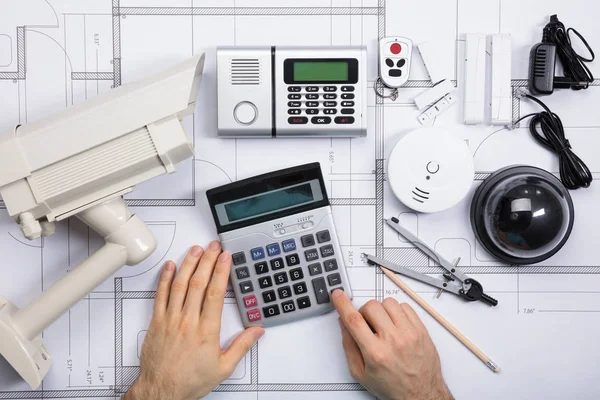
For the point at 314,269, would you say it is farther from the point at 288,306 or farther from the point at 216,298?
the point at 216,298

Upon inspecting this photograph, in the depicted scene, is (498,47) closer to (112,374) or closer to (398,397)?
(398,397)

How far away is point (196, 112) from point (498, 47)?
0.57m

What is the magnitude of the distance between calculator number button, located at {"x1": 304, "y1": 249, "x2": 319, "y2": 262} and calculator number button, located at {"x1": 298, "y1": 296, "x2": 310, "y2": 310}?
0.24ft

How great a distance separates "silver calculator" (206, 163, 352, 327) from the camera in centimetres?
92

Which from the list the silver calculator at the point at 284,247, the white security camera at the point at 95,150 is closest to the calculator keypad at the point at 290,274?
the silver calculator at the point at 284,247

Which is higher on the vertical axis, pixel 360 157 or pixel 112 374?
pixel 360 157

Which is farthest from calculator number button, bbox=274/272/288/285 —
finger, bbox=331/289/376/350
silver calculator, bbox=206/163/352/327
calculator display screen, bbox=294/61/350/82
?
calculator display screen, bbox=294/61/350/82

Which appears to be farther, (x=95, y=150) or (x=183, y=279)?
(x=183, y=279)

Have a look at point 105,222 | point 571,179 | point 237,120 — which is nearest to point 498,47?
point 571,179

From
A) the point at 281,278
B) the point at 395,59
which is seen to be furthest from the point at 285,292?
the point at 395,59

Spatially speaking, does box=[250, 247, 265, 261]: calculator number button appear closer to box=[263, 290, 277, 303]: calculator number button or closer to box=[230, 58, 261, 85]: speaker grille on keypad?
box=[263, 290, 277, 303]: calculator number button

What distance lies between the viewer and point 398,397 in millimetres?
904

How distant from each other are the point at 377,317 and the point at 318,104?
1.30 feet

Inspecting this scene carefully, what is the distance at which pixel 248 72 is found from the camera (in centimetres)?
89
